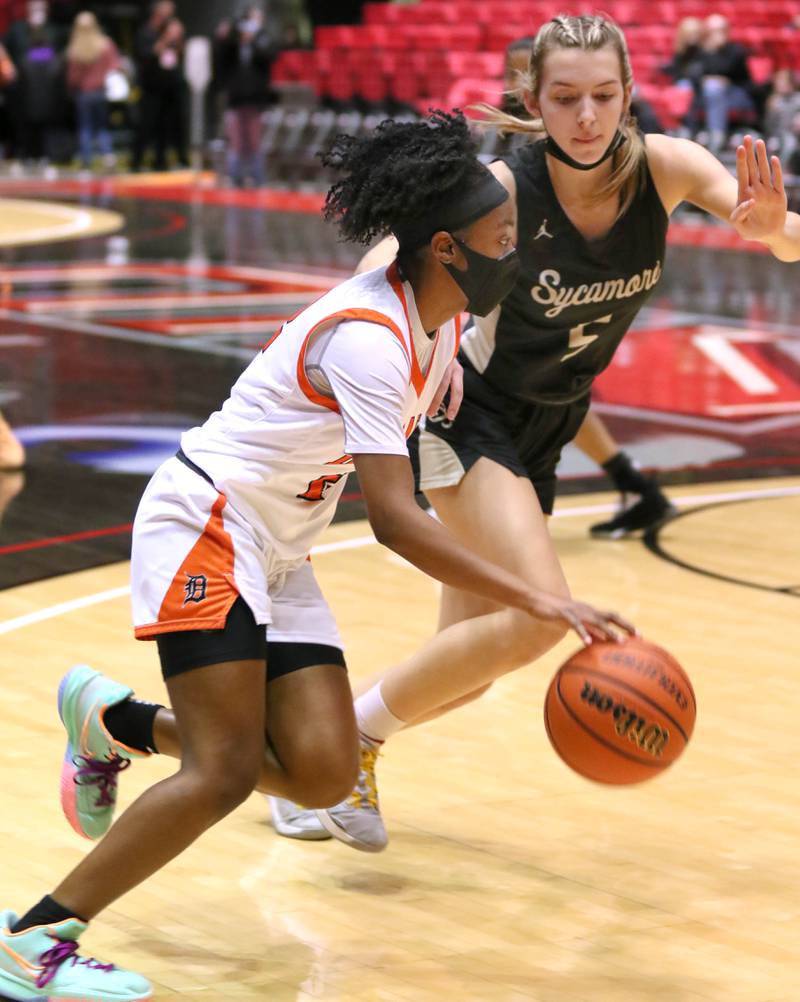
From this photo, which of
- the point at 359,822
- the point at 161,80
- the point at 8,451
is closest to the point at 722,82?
the point at 161,80

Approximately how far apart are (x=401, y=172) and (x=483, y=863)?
5.19 feet

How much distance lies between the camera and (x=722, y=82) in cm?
1961

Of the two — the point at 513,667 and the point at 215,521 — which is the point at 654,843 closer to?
the point at 513,667

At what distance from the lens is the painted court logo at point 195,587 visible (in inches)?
131

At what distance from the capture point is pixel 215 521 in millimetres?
3396

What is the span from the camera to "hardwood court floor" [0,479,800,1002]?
136 inches

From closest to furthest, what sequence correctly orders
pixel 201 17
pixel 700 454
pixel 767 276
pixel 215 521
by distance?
pixel 215 521 < pixel 700 454 < pixel 767 276 < pixel 201 17

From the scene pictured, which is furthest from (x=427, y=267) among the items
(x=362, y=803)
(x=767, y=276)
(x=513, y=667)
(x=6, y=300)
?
(x=767, y=276)

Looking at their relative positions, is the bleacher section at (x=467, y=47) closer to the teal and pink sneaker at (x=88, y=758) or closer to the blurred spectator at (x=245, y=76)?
the blurred spectator at (x=245, y=76)

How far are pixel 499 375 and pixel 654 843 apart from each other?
3.93ft

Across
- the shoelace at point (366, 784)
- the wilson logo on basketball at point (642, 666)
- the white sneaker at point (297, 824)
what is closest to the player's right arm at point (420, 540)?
the wilson logo on basketball at point (642, 666)

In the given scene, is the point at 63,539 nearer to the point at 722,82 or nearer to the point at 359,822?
the point at 359,822

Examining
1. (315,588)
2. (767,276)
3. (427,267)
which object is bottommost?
(767,276)

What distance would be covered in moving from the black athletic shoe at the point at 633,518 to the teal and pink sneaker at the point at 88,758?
3.65 meters
